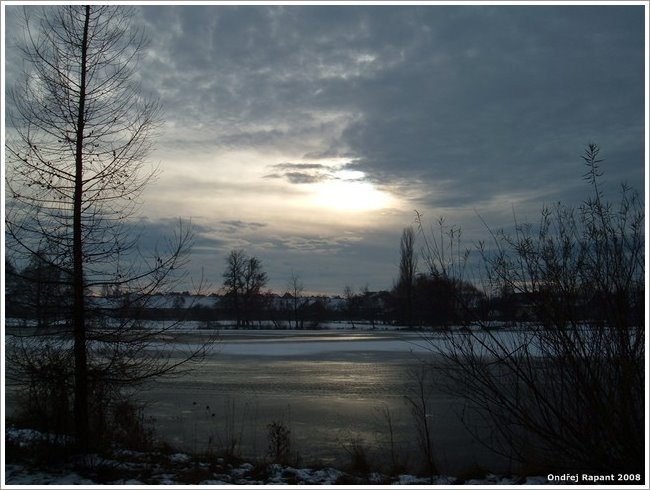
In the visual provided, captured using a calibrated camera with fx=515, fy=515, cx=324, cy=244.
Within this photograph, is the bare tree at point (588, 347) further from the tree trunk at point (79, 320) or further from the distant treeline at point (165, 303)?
the tree trunk at point (79, 320)

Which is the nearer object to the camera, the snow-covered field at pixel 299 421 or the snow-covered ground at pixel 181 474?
the snow-covered ground at pixel 181 474

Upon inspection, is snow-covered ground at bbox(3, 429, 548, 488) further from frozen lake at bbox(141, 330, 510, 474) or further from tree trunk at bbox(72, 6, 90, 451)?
frozen lake at bbox(141, 330, 510, 474)

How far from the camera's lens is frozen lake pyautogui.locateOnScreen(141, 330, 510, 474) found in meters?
10.0

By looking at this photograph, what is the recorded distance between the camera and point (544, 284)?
673 cm

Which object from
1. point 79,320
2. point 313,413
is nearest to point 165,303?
point 79,320

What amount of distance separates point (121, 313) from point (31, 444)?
2580 mm

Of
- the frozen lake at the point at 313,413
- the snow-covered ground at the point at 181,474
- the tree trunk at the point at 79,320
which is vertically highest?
the tree trunk at the point at 79,320

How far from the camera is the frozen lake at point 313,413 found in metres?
10.0

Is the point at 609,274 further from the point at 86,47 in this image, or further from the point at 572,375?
the point at 86,47

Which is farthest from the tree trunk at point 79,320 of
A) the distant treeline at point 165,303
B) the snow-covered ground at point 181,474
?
the snow-covered ground at point 181,474

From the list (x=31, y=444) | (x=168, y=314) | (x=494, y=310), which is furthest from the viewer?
(x=168, y=314)

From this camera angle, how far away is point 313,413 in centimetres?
1322

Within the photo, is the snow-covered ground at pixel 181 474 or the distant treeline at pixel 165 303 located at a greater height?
the distant treeline at pixel 165 303

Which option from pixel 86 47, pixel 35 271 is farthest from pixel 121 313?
pixel 86 47
